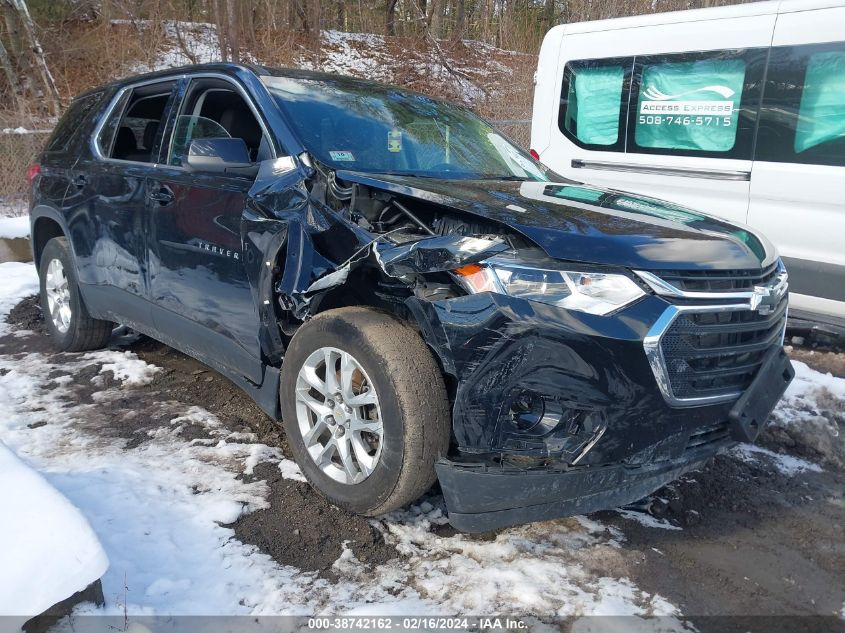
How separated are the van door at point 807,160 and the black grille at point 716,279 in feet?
9.02

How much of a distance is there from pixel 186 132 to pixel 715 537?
3290 millimetres

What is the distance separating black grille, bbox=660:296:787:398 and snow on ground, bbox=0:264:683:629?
761 millimetres

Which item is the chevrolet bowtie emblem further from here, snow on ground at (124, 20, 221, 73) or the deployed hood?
snow on ground at (124, 20, 221, 73)

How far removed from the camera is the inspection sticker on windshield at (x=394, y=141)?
346 cm

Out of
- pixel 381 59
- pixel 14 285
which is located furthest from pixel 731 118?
pixel 381 59

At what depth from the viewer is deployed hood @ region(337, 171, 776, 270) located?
2377 mm

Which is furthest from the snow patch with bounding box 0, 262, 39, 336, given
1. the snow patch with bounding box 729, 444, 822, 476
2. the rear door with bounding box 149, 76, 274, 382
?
the snow patch with bounding box 729, 444, 822, 476

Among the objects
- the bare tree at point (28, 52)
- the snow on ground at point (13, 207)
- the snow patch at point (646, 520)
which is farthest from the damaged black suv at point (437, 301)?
the bare tree at point (28, 52)

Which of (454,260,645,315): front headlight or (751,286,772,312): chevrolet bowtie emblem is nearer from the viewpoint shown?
(454,260,645,315): front headlight

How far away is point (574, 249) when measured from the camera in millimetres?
2361

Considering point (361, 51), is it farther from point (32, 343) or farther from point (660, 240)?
point (660, 240)

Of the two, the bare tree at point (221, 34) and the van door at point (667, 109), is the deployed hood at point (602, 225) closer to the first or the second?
the van door at point (667, 109)

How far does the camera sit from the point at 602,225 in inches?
101

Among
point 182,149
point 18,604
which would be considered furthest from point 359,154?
point 18,604
